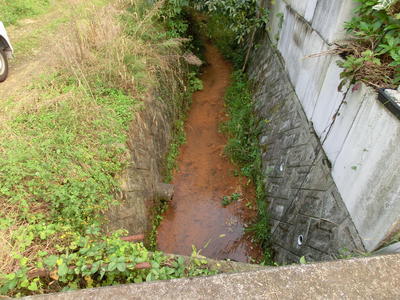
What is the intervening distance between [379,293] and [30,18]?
10182 millimetres

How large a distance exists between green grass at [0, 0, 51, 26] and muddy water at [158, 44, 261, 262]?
19.1 ft

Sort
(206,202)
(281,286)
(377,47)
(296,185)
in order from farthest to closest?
(206,202) → (296,185) → (377,47) → (281,286)

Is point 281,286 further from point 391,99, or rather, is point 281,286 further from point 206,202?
point 206,202

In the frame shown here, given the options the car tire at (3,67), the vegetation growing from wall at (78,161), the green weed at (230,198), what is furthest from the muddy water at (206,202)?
the car tire at (3,67)

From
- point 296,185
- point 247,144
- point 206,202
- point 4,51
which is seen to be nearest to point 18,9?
point 4,51

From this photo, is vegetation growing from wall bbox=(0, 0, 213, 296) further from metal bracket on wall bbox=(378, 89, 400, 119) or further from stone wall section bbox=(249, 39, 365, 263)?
metal bracket on wall bbox=(378, 89, 400, 119)

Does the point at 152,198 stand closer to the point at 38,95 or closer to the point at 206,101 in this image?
the point at 38,95

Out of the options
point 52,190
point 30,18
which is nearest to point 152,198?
point 52,190

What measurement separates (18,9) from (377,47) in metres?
9.61

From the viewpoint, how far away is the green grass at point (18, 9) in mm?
7574

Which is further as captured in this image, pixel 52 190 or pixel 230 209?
pixel 230 209

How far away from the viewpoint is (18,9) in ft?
26.3

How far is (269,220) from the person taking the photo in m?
5.36

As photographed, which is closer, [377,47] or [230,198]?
[377,47]
